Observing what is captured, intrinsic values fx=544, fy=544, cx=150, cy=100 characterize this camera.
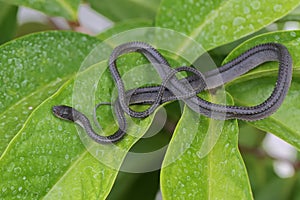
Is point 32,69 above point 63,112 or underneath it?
above

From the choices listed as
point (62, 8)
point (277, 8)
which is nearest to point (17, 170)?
point (62, 8)

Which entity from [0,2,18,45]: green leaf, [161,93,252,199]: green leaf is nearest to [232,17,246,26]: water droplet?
[161,93,252,199]: green leaf

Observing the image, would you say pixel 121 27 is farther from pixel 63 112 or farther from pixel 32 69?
pixel 63 112

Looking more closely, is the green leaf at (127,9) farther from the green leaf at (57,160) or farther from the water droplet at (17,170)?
the water droplet at (17,170)

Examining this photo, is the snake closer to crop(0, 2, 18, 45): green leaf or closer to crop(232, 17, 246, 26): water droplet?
crop(232, 17, 246, 26): water droplet

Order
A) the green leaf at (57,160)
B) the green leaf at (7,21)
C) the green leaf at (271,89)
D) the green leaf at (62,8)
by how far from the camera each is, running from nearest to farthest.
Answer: the green leaf at (57,160)
the green leaf at (271,89)
the green leaf at (62,8)
the green leaf at (7,21)

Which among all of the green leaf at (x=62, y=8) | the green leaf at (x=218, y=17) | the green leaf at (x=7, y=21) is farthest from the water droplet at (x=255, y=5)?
the green leaf at (x=7, y=21)

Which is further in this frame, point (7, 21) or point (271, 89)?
point (7, 21)
